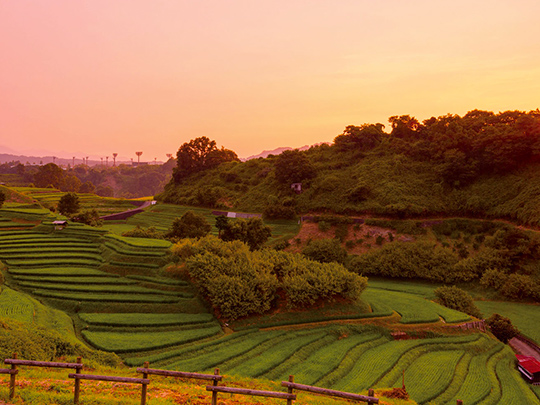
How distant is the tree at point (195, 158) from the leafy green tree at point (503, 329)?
72.1 meters

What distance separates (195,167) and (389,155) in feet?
160

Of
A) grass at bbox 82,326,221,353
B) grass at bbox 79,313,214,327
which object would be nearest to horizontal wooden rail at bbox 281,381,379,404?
grass at bbox 82,326,221,353

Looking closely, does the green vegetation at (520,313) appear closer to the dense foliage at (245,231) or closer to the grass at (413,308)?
the grass at (413,308)

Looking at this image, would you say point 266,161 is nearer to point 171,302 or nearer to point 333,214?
point 333,214

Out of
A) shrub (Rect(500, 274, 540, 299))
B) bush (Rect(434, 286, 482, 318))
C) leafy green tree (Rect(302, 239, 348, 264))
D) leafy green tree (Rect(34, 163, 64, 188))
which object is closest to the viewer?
bush (Rect(434, 286, 482, 318))

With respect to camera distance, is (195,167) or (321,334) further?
(195,167)

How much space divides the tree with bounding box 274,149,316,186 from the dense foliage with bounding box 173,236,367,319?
1458 inches

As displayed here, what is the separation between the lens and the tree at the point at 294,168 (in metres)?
67.3

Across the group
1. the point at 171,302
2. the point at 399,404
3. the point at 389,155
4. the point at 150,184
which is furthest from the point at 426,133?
the point at 150,184

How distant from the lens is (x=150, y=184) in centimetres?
17638

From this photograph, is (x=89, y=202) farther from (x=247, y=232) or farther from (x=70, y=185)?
(x=247, y=232)

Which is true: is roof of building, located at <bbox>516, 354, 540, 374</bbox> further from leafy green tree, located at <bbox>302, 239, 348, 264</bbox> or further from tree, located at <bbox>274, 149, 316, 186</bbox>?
tree, located at <bbox>274, 149, 316, 186</bbox>

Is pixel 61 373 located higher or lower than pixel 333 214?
lower

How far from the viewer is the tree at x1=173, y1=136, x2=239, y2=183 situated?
→ 9050cm
